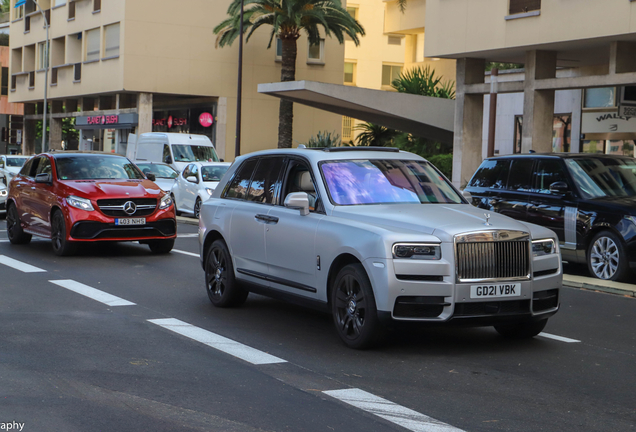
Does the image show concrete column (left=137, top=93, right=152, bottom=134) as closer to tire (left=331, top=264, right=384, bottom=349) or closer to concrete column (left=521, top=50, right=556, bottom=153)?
concrete column (left=521, top=50, right=556, bottom=153)

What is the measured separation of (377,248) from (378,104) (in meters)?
23.8

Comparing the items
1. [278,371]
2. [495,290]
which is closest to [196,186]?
[495,290]

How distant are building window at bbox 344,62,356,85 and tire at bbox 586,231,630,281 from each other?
183 feet

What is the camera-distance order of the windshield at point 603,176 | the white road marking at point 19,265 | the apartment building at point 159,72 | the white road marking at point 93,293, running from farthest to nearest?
1. the apartment building at point 159,72
2. the windshield at point 603,176
3. the white road marking at point 19,265
4. the white road marking at point 93,293

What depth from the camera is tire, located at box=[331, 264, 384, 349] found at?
23.4ft

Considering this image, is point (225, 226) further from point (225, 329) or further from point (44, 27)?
point (44, 27)

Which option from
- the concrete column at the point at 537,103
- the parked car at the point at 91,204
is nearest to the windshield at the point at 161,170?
the concrete column at the point at 537,103

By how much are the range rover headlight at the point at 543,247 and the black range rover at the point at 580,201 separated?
482 centimetres

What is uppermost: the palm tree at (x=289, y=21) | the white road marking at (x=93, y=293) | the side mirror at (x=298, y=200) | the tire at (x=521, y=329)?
the palm tree at (x=289, y=21)

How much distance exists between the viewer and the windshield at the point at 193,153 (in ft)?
115

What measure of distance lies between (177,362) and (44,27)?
53927mm

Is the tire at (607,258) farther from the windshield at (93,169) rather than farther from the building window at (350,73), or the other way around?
the building window at (350,73)

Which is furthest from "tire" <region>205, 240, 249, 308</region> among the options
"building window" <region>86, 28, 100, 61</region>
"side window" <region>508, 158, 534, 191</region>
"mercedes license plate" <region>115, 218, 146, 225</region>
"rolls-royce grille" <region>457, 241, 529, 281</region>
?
"building window" <region>86, 28, 100, 61</region>

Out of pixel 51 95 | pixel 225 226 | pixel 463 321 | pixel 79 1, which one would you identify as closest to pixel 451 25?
pixel 225 226
